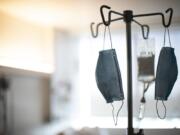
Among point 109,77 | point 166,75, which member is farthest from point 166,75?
point 109,77

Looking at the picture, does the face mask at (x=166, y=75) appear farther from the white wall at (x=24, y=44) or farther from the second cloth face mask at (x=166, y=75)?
the white wall at (x=24, y=44)

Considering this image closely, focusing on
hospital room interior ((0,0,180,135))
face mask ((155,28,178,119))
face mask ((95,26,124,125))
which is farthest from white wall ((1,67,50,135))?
face mask ((155,28,178,119))

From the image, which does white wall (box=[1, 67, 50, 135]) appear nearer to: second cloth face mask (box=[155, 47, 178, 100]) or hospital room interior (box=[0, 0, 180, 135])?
hospital room interior (box=[0, 0, 180, 135])

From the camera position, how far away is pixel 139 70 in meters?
1.17

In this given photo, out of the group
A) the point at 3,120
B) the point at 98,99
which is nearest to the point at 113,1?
the point at 98,99

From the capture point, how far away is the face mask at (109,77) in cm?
116

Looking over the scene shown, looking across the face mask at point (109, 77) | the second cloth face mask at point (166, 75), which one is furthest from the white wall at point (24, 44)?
the second cloth face mask at point (166, 75)

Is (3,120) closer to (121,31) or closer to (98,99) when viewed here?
(98,99)

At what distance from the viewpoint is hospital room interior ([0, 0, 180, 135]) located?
115cm

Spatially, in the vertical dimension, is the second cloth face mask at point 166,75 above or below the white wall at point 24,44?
below

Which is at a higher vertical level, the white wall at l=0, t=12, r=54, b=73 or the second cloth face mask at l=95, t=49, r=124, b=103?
the white wall at l=0, t=12, r=54, b=73

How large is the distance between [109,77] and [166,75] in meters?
0.26

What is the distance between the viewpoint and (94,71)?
1.23 metres

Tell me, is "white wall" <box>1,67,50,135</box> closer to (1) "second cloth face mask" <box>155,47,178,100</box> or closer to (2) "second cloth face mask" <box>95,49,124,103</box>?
(2) "second cloth face mask" <box>95,49,124,103</box>
